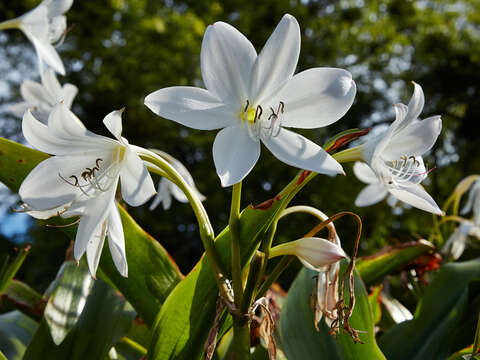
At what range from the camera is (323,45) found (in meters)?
7.00

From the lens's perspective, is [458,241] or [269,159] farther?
[269,159]

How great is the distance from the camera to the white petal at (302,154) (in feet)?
1.89

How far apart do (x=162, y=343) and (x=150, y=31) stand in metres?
5.92

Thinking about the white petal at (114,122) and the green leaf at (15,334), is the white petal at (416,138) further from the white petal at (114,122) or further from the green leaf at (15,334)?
the green leaf at (15,334)

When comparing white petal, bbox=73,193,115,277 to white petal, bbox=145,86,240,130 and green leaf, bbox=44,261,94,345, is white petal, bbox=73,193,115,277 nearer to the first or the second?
white petal, bbox=145,86,240,130

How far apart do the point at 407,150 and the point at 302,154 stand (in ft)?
0.66

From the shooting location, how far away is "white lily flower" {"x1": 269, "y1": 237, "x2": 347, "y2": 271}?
65 cm

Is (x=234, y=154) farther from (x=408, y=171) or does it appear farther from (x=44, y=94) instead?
(x=44, y=94)

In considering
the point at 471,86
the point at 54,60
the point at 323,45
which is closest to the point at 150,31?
the point at 323,45

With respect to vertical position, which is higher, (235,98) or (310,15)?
(235,98)

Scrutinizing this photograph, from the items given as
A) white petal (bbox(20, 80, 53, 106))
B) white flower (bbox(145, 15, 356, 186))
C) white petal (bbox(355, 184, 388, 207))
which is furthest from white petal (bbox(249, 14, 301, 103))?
white petal (bbox(20, 80, 53, 106))

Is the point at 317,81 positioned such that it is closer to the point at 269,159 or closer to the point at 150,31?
the point at 269,159

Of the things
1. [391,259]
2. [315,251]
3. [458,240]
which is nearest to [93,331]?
[315,251]

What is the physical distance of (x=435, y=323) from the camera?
3.21ft
